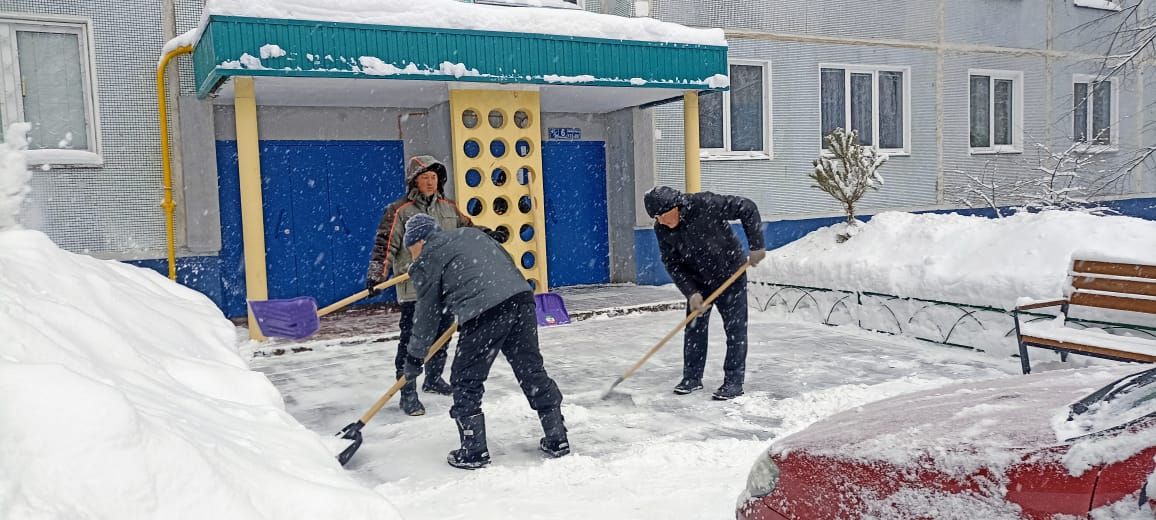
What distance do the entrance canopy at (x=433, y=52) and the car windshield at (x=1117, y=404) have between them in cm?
664

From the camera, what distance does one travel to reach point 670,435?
493cm

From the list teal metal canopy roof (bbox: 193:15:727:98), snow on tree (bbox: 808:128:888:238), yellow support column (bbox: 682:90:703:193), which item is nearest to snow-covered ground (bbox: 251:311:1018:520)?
yellow support column (bbox: 682:90:703:193)

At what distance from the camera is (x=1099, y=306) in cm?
599

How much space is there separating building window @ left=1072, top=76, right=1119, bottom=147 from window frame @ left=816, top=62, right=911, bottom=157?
4447mm

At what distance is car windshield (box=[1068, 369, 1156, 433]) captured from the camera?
2.02 metres

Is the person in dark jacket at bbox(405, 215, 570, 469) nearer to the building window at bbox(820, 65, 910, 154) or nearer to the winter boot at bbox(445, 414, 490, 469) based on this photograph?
the winter boot at bbox(445, 414, 490, 469)

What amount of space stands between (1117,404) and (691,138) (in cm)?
829

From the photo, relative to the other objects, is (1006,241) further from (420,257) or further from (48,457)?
(48,457)

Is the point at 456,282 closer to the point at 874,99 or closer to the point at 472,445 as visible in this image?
the point at 472,445

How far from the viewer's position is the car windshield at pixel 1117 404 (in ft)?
Result: 6.62

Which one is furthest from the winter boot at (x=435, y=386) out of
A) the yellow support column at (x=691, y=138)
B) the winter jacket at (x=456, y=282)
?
the yellow support column at (x=691, y=138)

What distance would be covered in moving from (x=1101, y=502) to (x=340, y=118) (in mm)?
9572

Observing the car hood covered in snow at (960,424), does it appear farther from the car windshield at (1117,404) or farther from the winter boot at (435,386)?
the winter boot at (435,386)

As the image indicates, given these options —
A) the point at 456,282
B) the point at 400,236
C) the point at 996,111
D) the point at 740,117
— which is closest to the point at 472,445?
the point at 456,282
